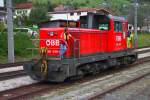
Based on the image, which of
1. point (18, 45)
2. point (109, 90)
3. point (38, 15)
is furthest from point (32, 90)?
point (38, 15)

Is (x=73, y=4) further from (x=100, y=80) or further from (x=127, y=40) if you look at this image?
(x=100, y=80)

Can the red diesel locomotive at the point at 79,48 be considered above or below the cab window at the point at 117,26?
below

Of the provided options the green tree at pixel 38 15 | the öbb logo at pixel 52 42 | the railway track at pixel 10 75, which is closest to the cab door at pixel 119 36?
the öbb logo at pixel 52 42

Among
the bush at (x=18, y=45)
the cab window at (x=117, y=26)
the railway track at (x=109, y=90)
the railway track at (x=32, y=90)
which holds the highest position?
the cab window at (x=117, y=26)

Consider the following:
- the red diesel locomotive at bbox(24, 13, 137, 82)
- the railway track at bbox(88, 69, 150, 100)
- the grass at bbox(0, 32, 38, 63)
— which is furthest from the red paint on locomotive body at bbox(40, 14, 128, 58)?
the grass at bbox(0, 32, 38, 63)

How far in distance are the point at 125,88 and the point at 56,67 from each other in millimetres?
2626

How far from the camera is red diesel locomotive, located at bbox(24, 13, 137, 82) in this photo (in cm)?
1304

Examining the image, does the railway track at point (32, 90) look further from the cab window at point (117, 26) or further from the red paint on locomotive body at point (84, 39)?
the cab window at point (117, 26)

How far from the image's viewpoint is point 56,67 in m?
12.7

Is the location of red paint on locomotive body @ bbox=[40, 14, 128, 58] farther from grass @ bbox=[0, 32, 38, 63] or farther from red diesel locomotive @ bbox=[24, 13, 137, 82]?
grass @ bbox=[0, 32, 38, 63]

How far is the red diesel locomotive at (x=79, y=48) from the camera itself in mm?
13039

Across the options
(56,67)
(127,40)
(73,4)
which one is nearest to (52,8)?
(73,4)

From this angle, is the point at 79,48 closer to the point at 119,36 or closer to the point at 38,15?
the point at 119,36

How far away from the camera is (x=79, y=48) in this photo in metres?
13.9
